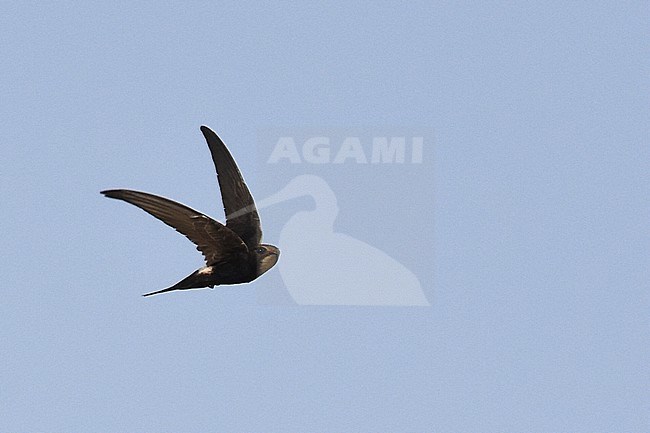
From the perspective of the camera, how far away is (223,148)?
15391 millimetres

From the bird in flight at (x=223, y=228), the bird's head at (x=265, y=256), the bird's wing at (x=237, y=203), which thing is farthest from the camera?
the bird's wing at (x=237, y=203)

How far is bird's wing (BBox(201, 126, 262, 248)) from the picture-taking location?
15672mm

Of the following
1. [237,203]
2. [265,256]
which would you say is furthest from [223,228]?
[237,203]

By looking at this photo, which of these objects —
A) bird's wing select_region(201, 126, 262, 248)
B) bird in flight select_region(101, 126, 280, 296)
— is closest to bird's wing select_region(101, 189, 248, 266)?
bird in flight select_region(101, 126, 280, 296)

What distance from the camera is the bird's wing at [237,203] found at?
15.7 meters

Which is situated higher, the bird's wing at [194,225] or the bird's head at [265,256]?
the bird's wing at [194,225]

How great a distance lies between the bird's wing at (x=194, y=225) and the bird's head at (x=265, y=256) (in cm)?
Result: 37

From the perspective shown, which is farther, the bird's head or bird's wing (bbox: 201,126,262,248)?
bird's wing (bbox: 201,126,262,248)

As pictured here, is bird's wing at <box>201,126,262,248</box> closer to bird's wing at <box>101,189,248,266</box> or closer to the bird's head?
the bird's head

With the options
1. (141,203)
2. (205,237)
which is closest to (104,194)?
(141,203)

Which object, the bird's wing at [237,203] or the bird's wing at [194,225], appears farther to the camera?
the bird's wing at [237,203]

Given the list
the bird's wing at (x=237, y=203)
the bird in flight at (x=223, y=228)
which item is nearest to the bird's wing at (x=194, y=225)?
the bird in flight at (x=223, y=228)

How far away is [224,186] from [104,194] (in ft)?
11.0

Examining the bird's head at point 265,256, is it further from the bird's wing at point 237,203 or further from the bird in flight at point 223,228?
the bird's wing at point 237,203
